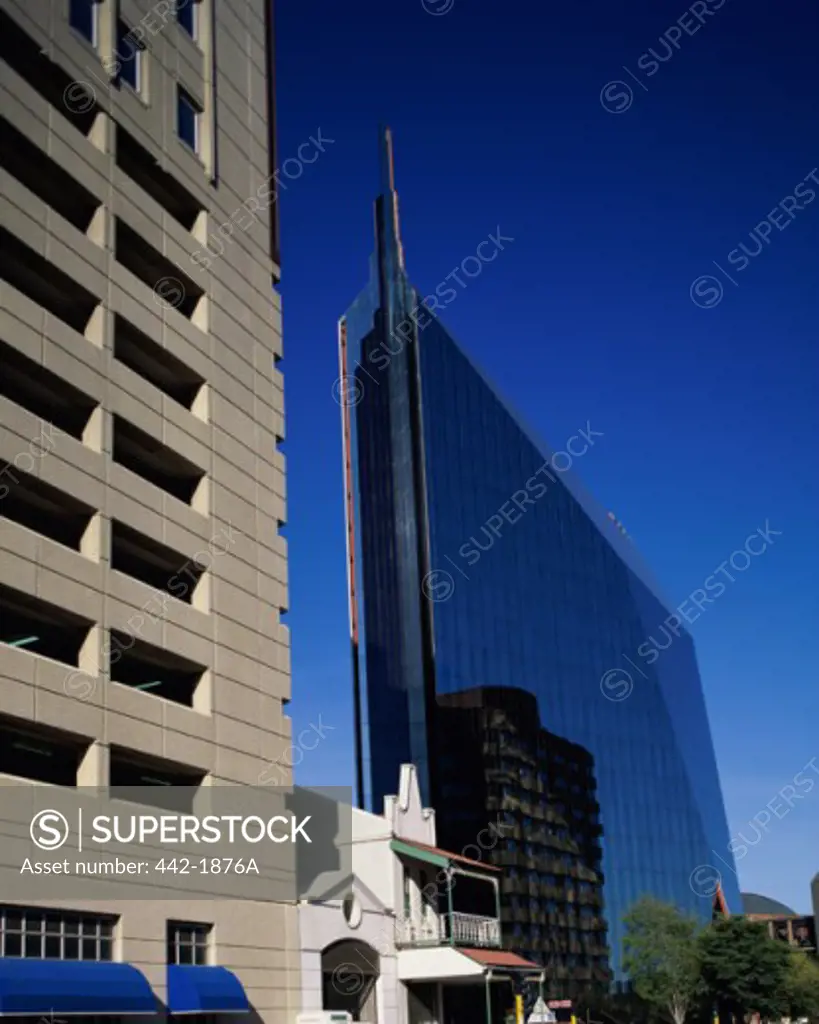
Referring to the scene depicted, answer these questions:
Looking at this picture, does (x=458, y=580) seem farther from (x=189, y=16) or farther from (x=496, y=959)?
(x=189, y=16)

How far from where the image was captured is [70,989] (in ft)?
81.2

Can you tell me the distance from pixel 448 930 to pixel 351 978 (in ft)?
19.4

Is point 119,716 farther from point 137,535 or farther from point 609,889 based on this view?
point 609,889

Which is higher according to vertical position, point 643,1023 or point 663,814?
point 663,814

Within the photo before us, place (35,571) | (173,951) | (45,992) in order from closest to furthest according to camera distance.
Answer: (45,992) → (35,571) → (173,951)

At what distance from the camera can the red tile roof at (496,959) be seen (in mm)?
38356

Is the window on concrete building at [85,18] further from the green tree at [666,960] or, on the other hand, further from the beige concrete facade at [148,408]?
the green tree at [666,960]

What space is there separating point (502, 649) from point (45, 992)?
237 ft

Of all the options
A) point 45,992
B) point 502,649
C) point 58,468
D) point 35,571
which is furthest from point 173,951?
point 502,649

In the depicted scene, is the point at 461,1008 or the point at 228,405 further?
the point at 461,1008

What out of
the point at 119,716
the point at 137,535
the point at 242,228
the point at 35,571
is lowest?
the point at 119,716

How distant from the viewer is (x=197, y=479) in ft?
114

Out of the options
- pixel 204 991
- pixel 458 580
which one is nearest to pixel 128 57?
pixel 204 991

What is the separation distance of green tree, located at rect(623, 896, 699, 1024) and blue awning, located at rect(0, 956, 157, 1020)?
5851cm
